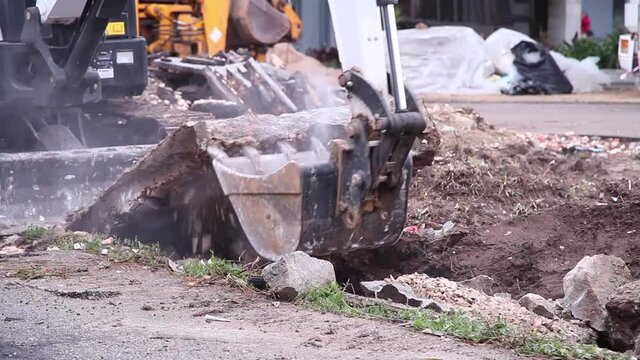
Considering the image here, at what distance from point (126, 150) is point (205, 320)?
426 cm

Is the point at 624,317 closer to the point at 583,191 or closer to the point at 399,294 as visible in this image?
the point at 399,294

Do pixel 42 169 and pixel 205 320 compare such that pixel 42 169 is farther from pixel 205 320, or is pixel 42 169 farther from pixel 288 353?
pixel 288 353

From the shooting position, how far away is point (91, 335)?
229 inches

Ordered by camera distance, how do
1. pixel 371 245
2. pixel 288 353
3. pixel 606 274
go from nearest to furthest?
1. pixel 288 353
2. pixel 606 274
3. pixel 371 245

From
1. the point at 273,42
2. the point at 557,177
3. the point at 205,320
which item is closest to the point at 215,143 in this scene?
the point at 205,320

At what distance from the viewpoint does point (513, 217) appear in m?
9.94

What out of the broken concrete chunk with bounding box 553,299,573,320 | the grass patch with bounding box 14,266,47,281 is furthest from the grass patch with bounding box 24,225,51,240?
the broken concrete chunk with bounding box 553,299,573,320

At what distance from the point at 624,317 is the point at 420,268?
8.34 feet

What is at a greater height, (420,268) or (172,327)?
(172,327)

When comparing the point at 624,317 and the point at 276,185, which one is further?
the point at 276,185

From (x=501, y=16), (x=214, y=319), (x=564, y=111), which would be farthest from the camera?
(x=501, y=16)

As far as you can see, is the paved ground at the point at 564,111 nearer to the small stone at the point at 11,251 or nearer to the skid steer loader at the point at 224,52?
the skid steer loader at the point at 224,52

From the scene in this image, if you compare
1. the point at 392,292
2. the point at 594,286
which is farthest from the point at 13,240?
the point at 594,286

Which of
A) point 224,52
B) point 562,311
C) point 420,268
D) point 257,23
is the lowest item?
point 420,268
